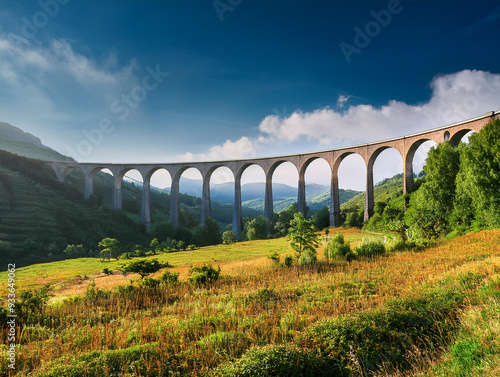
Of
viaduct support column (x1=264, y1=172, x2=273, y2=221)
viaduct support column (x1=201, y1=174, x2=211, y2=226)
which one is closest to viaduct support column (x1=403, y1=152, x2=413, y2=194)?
viaduct support column (x1=264, y1=172, x2=273, y2=221)

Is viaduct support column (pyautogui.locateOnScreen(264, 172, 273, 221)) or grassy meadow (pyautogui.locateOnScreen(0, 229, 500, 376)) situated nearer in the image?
grassy meadow (pyautogui.locateOnScreen(0, 229, 500, 376))

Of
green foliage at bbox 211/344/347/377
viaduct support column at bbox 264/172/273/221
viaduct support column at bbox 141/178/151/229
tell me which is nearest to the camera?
green foliage at bbox 211/344/347/377

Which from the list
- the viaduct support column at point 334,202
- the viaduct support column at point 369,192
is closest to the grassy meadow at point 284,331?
the viaduct support column at point 369,192

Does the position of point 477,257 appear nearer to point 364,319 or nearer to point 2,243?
point 364,319

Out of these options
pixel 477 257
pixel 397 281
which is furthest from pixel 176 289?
pixel 477 257

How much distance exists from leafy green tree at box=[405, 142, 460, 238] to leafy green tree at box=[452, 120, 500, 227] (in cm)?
219

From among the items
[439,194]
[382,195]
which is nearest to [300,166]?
[439,194]

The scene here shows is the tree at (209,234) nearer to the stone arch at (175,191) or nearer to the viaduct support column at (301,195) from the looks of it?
the stone arch at (175,191)

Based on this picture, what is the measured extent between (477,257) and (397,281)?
4.57m

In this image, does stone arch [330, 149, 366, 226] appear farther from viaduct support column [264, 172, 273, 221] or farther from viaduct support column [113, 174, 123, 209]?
viaduct support column [113, 174, 123, 209]

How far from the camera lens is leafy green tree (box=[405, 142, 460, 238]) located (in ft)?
61.9

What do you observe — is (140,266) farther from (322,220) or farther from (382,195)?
(382,195)

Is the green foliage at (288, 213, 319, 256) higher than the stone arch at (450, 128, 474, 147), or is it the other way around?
the stone arch at (450, 128, 474, 147)

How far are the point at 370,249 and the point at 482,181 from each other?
369 inches
